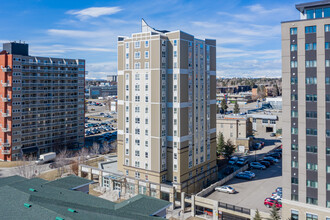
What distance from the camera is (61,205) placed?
24.8 metres

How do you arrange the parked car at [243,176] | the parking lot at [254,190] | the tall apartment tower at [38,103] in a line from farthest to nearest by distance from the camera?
1. the tall apartment tower at [38,103]
2. the parked car at [243,176]
3. the parking lot at [254,190]

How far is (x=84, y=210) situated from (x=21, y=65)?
166 feet

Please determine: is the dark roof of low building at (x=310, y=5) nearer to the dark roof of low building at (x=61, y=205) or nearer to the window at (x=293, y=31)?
the window at (x=293, y=31)

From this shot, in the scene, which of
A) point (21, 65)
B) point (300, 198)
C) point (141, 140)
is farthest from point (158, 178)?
point (21, 65)

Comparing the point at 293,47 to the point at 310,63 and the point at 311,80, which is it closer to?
the point at 310,63

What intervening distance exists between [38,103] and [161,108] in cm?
3880

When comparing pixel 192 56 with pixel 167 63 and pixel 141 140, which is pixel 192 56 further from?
pixel 141 140

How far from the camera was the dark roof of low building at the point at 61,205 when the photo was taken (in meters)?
22.5

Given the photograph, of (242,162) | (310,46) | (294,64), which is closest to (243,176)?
(242,162)

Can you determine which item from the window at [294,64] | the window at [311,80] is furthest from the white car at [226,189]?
the window at [294,64]

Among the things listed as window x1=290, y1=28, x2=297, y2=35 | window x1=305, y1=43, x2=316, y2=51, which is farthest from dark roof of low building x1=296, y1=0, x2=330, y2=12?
window x1=305, y1=43, x2=316, y2=51

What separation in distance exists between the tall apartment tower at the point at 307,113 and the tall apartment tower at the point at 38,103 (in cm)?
5512

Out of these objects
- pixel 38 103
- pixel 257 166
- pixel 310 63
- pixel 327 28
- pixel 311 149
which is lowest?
pixel 257 166

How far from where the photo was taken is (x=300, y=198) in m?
32.6
